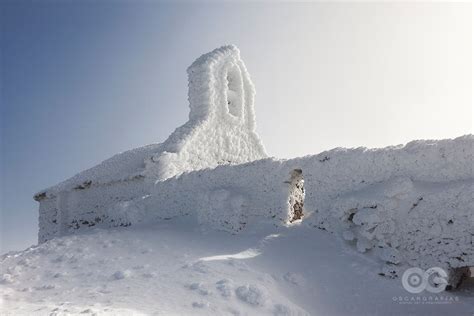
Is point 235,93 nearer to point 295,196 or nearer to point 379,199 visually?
point 295,196

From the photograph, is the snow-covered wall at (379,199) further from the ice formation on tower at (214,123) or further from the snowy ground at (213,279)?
the ice formation on tower at (214,123)

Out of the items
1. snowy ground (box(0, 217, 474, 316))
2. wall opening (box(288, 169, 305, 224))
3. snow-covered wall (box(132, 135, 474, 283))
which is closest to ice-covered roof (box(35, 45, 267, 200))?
snow-covered wall (box(132, 135, 474, 283))

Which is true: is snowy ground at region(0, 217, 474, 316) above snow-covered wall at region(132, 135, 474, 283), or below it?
below

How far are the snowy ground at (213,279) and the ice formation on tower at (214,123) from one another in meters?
5.20

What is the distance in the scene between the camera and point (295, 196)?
11375 mm

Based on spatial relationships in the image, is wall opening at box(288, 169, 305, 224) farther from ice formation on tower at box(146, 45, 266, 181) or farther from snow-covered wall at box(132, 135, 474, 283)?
ice formation on tower at box(146, 45, 266, 181)

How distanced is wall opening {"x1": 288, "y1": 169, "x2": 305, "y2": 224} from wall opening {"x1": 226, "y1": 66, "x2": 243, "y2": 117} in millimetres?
6725

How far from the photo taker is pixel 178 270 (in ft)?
25.3

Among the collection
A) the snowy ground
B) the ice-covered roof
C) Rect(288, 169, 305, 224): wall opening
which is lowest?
the snowy ground

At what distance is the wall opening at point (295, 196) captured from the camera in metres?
10.3

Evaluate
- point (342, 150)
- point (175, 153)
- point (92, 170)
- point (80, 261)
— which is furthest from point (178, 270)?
point (92, 170)

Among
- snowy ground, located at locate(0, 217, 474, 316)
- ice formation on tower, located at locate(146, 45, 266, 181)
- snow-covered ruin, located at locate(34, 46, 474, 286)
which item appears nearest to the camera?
snowy ground, located at locate(0, 217, 474, 316)

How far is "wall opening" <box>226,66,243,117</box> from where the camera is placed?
17.7m

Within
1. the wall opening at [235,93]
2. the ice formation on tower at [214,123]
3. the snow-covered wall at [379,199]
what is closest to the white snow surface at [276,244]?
the snow-covered wall at [379,199]
